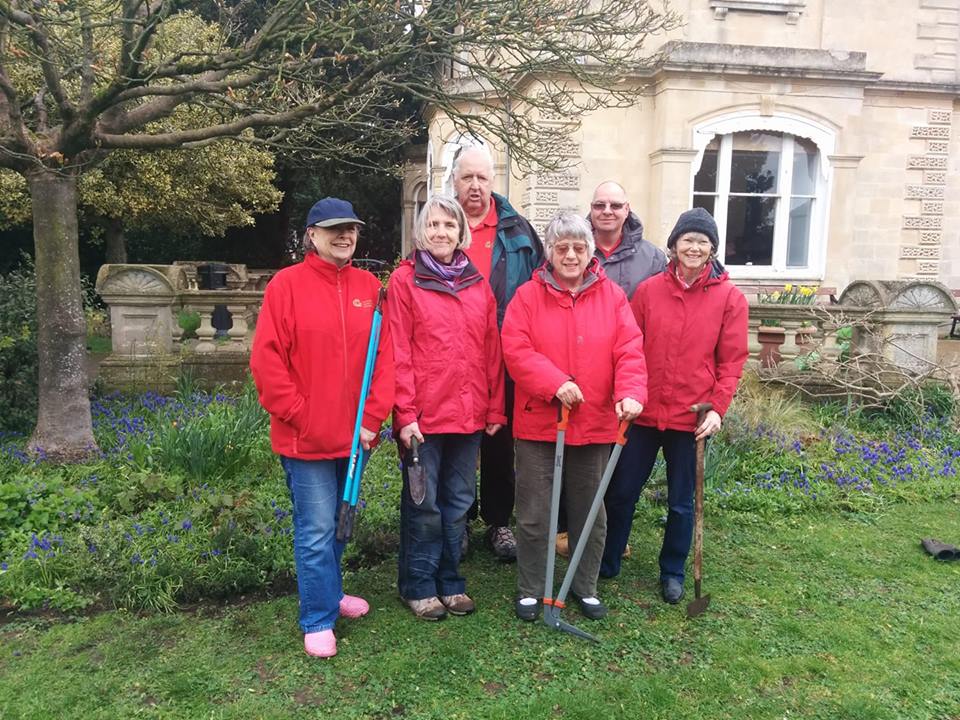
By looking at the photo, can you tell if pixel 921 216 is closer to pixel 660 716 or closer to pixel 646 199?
pixel 646 199

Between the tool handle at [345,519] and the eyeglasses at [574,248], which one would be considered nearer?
the tool handle at [345,519]

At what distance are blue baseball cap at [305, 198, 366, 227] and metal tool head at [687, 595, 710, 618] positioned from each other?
2437mm

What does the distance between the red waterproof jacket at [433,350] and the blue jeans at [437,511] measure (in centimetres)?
14

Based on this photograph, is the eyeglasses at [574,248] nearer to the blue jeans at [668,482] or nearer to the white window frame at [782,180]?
the blue jeans at [668,482]

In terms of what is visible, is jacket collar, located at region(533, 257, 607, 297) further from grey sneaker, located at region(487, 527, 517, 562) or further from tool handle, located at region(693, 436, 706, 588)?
grey sneaker, located at region(487, 527, 517, 562)

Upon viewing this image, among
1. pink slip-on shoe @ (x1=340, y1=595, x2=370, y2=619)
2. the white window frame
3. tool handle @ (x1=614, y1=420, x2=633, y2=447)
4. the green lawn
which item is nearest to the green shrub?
the green lawn

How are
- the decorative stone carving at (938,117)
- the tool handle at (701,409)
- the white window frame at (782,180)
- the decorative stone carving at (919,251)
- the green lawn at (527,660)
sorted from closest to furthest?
the green lawn at (527,660)
the tool handle at (701,409)
the white window frame at (782,180)
the decorative stone carving at (938,117)
the decorative stone carving at (919,251)

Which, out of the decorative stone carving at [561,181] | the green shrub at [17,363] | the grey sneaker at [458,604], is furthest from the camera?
the decorative stone carving at [561,181]


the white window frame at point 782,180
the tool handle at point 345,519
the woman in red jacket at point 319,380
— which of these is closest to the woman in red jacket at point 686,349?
the woman in red jacket at point 319,380

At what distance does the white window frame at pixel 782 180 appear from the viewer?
1109cm

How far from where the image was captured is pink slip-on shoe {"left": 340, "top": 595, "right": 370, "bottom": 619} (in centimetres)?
347

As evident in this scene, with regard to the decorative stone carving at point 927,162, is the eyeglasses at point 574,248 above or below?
below

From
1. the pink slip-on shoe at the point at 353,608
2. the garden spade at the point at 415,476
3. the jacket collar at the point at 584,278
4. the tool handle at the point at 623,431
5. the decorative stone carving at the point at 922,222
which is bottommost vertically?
the pink slip-on shoe at the point at 353,608

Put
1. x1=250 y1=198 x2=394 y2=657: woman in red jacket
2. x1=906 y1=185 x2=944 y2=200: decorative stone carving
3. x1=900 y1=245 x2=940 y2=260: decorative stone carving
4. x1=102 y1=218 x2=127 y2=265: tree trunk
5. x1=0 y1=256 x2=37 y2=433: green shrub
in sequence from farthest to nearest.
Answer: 1. x1=102 y1=218 x2=127 y2=265: tree trunk
2. x1=900 y1=245 x2=940 y2=260: decorative stone carving
3. x1=906 y1=185 x2=944 y2=200: decorative stone carving
4. x1=0 y1=256 x2=37 y2=433: green shrub
5. x1=250 y1=198 x2=394 y2=657: woman in red jacket
